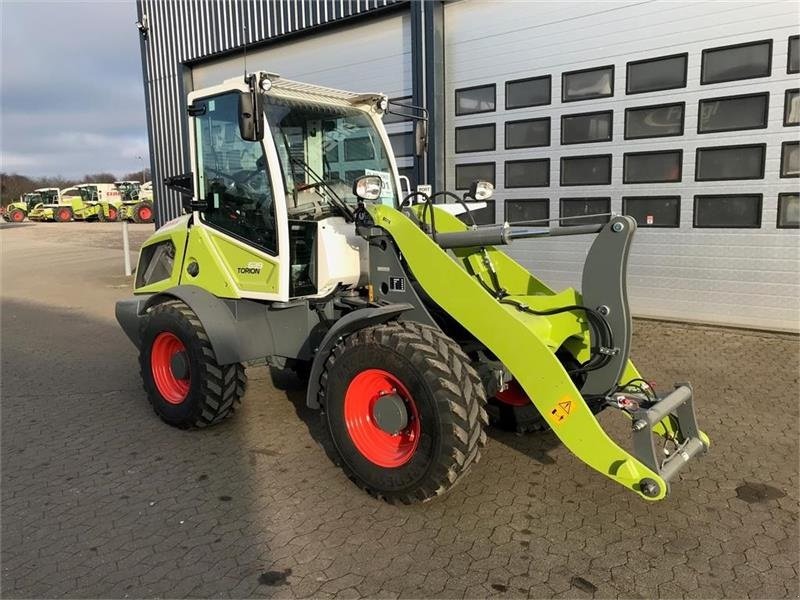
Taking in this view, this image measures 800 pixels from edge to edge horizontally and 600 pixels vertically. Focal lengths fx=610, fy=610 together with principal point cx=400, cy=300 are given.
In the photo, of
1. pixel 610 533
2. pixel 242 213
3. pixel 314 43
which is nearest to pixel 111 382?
pixel 242 213

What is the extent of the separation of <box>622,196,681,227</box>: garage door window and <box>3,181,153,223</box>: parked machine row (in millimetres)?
34298

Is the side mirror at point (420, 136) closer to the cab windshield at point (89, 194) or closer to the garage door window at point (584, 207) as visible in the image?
the garage door window at point (584, 207)

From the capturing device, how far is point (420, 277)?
12.1 ft

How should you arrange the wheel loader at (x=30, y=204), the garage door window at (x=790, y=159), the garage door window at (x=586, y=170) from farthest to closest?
the wheel loader at (x=30, y=204)
the garage door window at (x=586, y=170)
the garage door window at (x=790, y=159)

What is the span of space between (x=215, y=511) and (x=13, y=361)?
15.9 feet

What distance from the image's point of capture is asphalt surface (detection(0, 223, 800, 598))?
285 centimetres

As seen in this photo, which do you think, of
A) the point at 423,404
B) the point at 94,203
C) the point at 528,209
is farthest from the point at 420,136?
the point at 94,203

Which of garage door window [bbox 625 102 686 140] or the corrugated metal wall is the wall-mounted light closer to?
the corrugated metal wall

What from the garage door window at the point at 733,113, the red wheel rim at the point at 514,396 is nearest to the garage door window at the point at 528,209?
the garage door window at the point at 733,113

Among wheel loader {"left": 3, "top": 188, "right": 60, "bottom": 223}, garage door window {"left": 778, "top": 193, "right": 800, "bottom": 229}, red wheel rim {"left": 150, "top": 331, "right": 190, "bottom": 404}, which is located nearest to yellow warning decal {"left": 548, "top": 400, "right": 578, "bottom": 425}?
red wheel rim {"left": 150, "top": 331, "right": 190, "bottom": 404}

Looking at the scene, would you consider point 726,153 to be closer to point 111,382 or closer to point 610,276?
point 610,276

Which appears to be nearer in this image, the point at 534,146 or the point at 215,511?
the point at 215,511

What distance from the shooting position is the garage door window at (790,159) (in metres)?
6.62

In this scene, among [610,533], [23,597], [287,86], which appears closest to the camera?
Result: [23,597]
